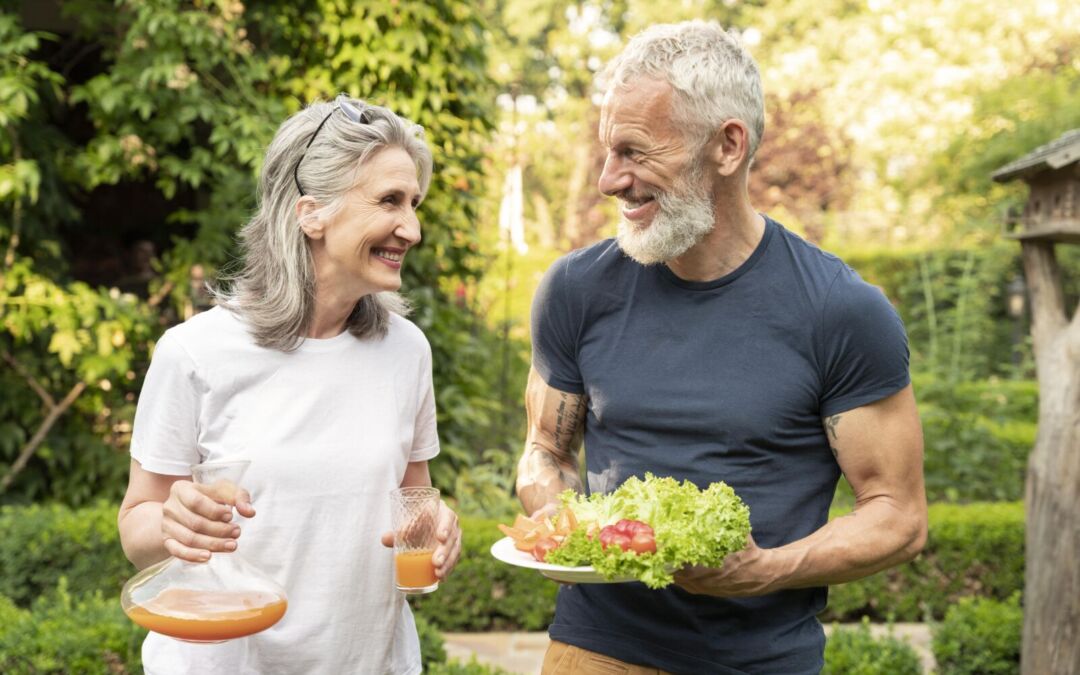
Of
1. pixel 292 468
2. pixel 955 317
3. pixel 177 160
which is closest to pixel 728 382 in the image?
pixel 292 468

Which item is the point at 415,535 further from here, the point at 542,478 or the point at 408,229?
the point at 408,229

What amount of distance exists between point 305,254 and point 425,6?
14.1 feet

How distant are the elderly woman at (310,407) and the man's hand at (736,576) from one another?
49cm

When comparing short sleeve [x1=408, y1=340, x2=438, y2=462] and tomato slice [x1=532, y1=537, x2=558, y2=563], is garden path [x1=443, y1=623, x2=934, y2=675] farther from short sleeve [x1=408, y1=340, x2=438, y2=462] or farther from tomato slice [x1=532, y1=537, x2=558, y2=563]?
tomato slice [x1=532, y1=537, x2=558, y2=563]

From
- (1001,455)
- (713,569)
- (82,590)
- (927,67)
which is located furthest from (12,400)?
(927,67)

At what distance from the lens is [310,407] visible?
7.45 ft

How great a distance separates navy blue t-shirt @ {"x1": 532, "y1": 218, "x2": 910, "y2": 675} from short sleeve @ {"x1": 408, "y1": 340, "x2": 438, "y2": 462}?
36cm

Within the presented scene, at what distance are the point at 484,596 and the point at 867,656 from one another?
221 centimetres

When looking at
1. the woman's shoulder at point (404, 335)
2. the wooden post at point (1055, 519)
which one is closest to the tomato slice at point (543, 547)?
the woman's shoulder at point (404, 335)

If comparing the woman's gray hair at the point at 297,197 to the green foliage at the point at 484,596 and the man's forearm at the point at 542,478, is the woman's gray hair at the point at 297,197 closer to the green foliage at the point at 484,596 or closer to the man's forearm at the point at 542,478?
the man's forearm at the point at 542,478

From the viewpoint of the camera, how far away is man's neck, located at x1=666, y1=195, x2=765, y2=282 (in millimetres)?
2466

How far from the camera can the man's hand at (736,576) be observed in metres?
2.16

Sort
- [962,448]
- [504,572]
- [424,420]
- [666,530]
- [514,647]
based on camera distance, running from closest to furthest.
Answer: [666,530], [424,420], [514,647], [504,572], [962,448]

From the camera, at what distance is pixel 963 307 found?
8.01 meters
